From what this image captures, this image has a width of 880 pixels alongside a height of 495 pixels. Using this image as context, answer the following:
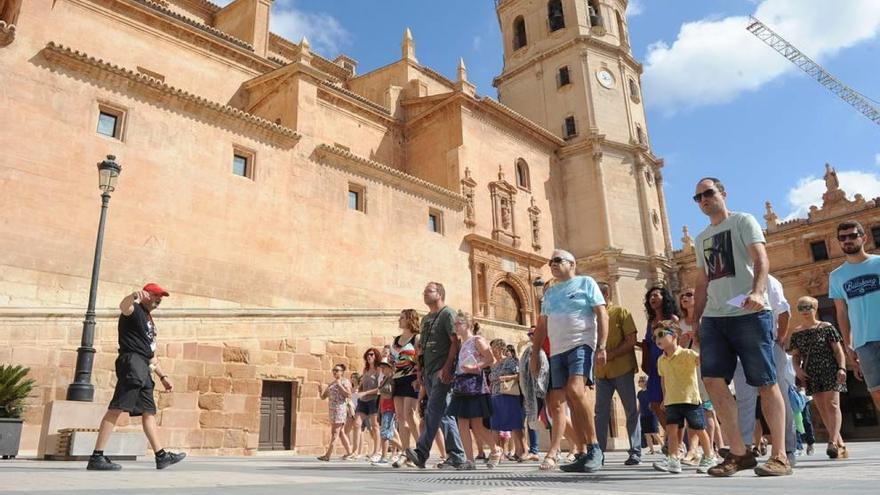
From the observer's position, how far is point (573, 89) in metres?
31.7

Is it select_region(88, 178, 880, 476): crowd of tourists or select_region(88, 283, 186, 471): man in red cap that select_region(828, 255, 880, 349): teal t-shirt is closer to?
select_region(88, 178, 880, 476): crowd of tourists

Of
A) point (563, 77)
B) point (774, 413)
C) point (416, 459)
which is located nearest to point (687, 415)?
point (774, 413)

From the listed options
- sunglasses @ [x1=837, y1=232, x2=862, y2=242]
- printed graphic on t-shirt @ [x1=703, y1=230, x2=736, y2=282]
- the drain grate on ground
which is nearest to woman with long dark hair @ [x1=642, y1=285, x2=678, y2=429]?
sunglasses @ [x1=837, y1=232, x2=862, y2=242]

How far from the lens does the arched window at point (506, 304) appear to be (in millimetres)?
23938

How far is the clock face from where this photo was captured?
31861mm

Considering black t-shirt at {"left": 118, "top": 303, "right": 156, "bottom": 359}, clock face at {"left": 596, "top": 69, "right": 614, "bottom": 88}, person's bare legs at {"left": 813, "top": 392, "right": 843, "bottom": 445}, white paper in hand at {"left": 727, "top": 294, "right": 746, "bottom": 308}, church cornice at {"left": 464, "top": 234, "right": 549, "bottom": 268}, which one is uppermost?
clock face at {"left": 596, "top": 69, "right": 614, "bottom": 88}

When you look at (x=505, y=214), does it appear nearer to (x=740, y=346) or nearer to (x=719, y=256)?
(x=719, y=256)

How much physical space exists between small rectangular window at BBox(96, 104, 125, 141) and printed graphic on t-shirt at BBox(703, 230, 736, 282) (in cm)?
1426

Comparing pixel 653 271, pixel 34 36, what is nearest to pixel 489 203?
pixel 653 271

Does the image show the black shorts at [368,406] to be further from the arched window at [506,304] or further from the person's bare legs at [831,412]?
the arched window at [506,304]

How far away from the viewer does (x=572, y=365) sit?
15.6ft

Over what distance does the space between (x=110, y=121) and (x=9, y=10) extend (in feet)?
12.9

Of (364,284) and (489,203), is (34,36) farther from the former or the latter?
(489,203)

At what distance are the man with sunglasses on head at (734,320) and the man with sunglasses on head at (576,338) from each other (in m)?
0.80
